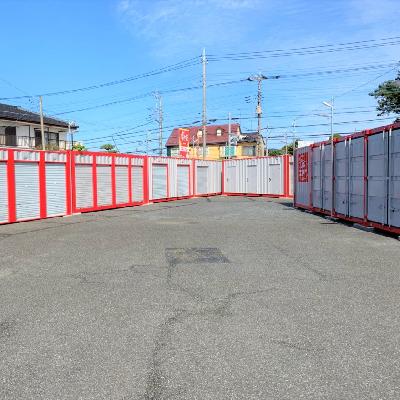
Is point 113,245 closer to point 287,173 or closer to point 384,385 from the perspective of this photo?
point 384,385

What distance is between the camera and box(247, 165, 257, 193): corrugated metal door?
110 feet

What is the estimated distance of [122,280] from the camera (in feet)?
23.1

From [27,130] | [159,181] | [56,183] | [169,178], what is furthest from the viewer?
[27,130]

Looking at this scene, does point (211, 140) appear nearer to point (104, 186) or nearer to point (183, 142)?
point (183, 142)

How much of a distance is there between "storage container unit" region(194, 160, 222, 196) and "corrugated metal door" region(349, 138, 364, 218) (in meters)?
19.4

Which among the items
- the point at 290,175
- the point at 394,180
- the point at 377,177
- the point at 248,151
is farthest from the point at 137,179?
the point at 248,151

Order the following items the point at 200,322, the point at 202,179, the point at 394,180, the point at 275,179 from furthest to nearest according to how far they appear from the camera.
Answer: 1. the point at 202,179
2. the point at 275,179
3. the point at 394,180
4. the point at 200,322

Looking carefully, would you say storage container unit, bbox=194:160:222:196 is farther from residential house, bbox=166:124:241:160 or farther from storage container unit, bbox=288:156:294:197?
residential house, bbox=166:124:241:160

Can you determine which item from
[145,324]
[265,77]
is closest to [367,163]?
[145,324]

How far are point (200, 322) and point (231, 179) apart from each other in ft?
103

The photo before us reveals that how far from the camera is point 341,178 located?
15.8 metres

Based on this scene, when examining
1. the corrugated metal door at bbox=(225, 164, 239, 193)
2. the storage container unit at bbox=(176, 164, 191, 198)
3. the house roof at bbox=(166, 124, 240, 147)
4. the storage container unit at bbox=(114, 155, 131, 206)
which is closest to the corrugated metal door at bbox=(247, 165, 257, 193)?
the corrugated metal door at bbox=(225, 164, 239, 193)

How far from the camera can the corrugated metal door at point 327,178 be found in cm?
1703

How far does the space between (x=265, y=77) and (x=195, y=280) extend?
4784 cm
